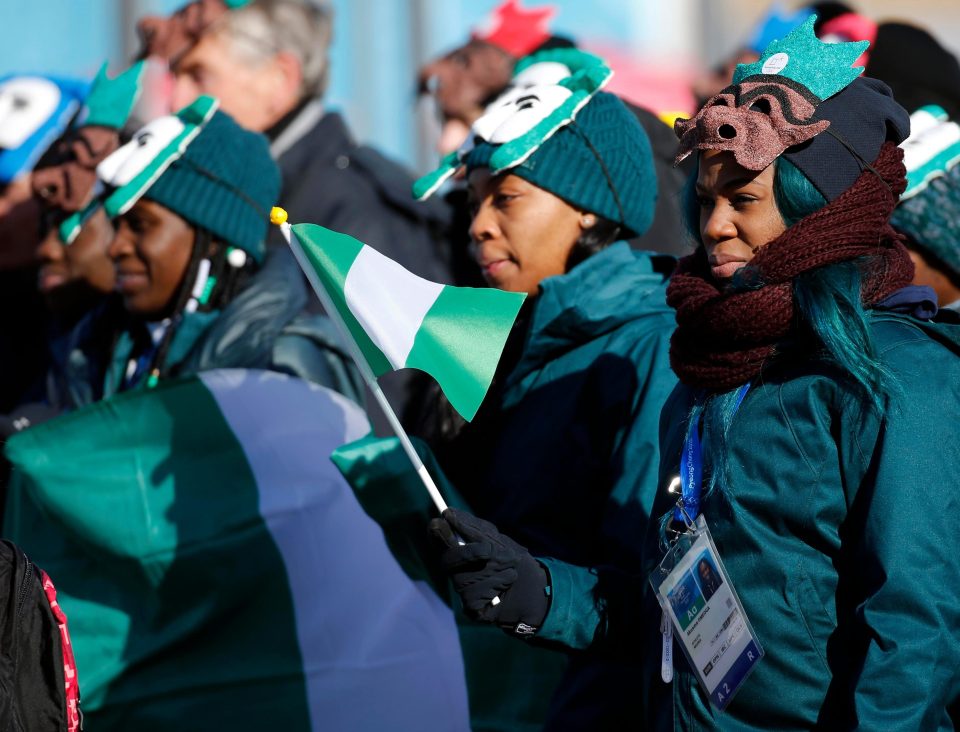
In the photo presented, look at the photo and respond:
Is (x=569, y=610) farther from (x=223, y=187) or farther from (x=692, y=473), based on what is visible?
(x=223, y=187)

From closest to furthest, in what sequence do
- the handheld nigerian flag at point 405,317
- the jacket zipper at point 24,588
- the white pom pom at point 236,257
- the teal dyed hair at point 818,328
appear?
the teal dyed hair at point 818,328 < the jacket zipper at point 24,588 < the handheld nigerian flag at point 405,317 < the white pom pom at point 236,257

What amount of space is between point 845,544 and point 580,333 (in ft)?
3.57

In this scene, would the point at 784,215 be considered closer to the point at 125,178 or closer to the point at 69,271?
the point at 125,178

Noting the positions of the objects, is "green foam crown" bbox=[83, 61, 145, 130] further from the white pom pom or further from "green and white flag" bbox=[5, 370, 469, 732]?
"green and white flag" bbox=[5, 370, 469, 732]

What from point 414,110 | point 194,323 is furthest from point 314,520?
point 414,110

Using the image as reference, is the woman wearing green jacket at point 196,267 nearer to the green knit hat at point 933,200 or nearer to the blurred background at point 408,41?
the green knit hat at point 933,200

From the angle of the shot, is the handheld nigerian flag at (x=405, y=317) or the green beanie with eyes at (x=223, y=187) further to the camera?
the green beanie with eyes at (x=223, y=187)

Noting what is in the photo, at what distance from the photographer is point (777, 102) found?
8.26 ft

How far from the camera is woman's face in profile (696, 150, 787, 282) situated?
2555 mm

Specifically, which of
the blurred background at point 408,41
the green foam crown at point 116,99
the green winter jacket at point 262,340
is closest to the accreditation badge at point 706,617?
the green winter jacket at point 262,340

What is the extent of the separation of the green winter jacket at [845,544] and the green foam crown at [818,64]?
399mm

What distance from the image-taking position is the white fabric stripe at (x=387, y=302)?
9.16 feet

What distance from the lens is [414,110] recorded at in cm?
818

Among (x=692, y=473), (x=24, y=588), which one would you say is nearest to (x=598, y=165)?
(x=692, y=473)
